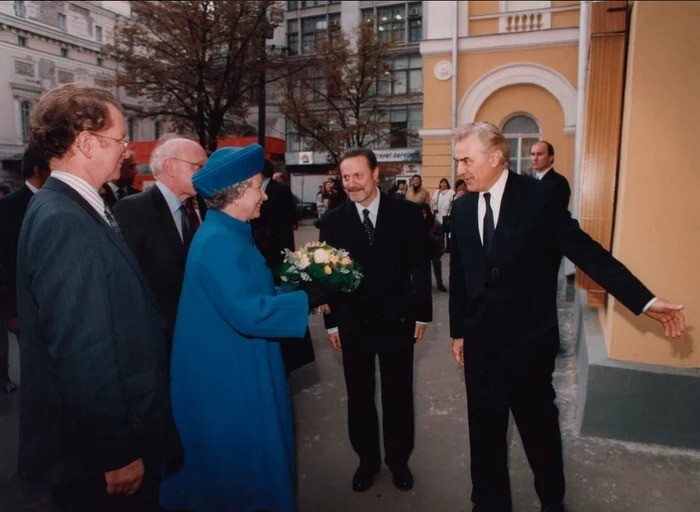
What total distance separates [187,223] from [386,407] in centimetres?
173

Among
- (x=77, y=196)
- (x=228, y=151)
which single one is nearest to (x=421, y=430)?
(x=228, y=151)

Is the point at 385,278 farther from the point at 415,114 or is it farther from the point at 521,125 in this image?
the point at 415,114

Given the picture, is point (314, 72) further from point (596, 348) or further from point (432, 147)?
point (596, 348)

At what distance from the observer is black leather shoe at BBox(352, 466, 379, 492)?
3.17 m

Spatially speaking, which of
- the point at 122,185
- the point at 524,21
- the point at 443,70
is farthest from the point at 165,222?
the point at 524,21

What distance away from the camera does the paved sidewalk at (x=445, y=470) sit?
118 inches

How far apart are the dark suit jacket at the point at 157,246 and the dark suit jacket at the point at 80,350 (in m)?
1.38

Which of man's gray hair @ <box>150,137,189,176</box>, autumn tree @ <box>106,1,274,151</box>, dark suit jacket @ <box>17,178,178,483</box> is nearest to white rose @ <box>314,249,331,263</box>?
dark suit jacket @ <box>17,178,178,483</box>

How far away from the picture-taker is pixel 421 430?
12.8 feet

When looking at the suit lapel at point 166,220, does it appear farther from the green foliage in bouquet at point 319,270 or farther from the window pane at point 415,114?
the window pane at point 415,114

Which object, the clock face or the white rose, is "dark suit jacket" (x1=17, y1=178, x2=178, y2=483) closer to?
the white rose

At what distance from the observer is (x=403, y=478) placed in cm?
319

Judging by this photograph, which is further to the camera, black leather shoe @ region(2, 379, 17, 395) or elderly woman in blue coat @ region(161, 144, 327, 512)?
black leather shoe @ region(2, 379, 17, 395)

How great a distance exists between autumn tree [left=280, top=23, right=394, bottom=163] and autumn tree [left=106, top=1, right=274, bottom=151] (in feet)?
20.6
